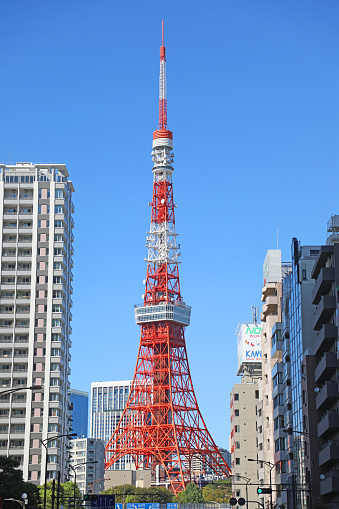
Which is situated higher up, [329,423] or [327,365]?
[327,365]

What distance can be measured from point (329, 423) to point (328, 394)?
79.7 inches

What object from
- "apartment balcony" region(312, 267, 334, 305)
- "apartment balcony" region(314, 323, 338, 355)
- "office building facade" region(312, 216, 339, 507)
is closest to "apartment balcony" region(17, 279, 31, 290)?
"office building facade" region(312, 216, 339, 507)

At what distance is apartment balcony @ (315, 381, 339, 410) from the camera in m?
61.7

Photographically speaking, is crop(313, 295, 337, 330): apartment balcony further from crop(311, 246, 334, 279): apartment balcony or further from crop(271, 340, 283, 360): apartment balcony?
crop(271, 340, 283, 360): apartment balcony

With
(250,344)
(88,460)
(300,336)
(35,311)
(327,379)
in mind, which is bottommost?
(327,379)


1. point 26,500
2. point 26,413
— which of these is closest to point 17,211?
point 26,413

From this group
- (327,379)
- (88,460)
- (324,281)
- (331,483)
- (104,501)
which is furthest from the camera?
(88,460)

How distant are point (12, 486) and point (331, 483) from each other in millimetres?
22950

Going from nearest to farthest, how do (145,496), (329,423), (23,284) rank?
(329,423) < (23,284) < (145,496)

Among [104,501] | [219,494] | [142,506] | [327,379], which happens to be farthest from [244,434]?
[327,379]

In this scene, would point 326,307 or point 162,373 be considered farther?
point 162,373

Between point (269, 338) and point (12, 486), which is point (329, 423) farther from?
point (269, 338)

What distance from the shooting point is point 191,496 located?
129 m

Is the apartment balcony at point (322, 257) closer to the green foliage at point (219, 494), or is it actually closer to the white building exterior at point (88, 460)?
the green foliage at point (219, 494)
